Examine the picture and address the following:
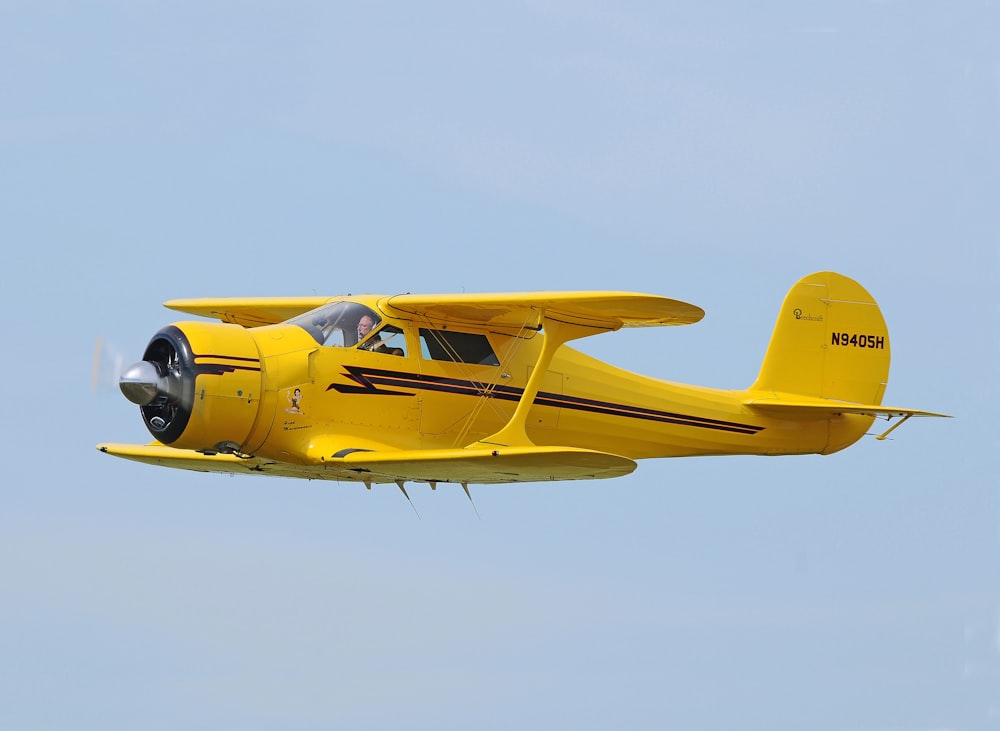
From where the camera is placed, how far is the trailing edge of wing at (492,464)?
15.7 m

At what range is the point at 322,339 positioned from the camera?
17.4 m

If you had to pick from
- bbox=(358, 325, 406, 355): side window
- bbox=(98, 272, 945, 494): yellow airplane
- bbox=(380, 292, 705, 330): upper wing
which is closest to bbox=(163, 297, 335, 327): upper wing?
bbox=(98, 272, 945, 494): yellow airplane

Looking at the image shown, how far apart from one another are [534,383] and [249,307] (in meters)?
4.63

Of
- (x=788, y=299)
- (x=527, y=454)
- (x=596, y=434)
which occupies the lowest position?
(x=527, y=454)

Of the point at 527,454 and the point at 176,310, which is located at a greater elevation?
the point at 176,310

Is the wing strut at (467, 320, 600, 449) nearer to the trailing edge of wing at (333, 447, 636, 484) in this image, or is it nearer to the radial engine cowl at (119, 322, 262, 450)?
the trailing edge of wing at (333, 447, 636, 484)

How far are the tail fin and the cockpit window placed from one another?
566cm

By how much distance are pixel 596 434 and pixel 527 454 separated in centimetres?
311

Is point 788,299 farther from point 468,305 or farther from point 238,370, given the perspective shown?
point 238,370

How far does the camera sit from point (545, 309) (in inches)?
680

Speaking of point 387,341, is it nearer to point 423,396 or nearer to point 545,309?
point 423,396

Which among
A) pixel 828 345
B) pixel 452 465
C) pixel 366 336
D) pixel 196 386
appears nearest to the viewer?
pixel 452 465

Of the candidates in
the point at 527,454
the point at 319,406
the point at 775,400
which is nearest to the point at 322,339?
the point at 319,406

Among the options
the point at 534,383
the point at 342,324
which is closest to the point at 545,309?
the point at 534,383
